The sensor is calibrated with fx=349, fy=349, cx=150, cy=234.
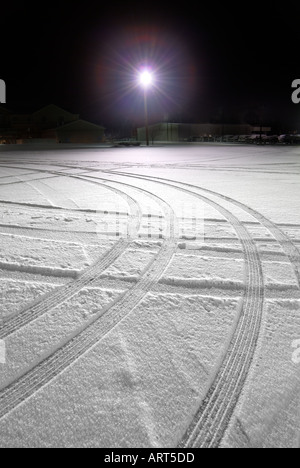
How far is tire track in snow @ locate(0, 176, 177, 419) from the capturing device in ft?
6.44

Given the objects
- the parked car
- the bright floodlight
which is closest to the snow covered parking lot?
the bright floodlight

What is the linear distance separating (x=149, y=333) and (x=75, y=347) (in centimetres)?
52

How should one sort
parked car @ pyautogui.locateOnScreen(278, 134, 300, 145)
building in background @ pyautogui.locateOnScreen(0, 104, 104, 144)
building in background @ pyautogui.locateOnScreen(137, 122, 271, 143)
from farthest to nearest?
building in background @ pyautogui.locateOnScreen(137, 122, 271, 143) → building in background @ pyautogui.locateOnScreen(0, 104, 104, 144) → parked car @ pyautogui.locateOnScreen(278, 134, 300, 145)

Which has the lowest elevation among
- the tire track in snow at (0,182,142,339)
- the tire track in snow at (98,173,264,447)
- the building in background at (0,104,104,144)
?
the tire track in snow at (98,173,264,447)

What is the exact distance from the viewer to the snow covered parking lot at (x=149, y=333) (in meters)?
1.77

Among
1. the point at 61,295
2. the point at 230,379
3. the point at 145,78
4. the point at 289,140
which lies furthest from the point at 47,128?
the point at 230,379

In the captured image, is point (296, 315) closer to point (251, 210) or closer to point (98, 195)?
point (251, 210)

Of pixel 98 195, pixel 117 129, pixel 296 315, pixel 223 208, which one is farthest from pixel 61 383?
pixel 117 129

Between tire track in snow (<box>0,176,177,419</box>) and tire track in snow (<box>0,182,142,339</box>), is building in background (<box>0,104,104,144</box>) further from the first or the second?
tire track in snow (<box>0,176,177,419</box>)

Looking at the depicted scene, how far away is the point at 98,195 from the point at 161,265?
14.9 ft

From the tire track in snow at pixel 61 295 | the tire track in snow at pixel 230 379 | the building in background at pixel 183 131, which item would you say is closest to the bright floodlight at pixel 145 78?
the building in background at pixel 183 131

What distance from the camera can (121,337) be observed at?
245cm

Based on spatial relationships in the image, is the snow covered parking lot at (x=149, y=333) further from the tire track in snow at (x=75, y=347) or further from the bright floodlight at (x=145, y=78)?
the bright floodlight at (x=145, y=78)
